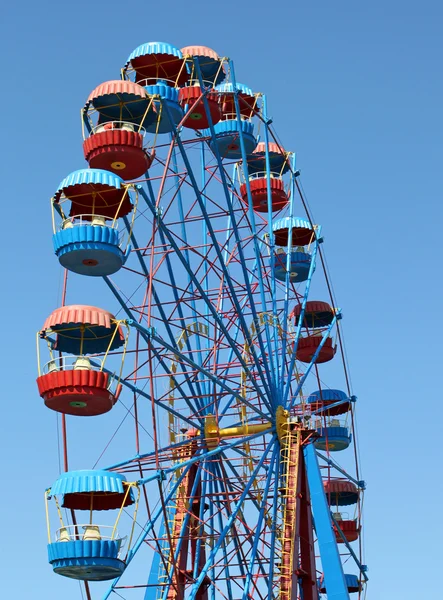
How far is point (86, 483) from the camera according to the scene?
27.5 m

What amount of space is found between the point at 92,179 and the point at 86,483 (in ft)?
23.3

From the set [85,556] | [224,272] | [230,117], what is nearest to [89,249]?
[224,272]

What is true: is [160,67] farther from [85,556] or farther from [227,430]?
[85,556]

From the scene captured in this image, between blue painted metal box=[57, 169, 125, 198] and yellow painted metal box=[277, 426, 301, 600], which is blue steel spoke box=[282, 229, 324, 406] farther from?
blue painted metal box=[57, 169, 125, 198]

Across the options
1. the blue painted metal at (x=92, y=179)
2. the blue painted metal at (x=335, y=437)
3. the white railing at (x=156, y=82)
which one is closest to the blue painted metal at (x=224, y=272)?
the blue painted metal at (x=92, y=179)

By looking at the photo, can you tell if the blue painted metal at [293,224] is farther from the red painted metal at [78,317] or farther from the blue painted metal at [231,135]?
the red painted metal at [78,317]

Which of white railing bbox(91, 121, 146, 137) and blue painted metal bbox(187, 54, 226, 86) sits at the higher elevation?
blue painted metal bbox(187, 54, 226, 86)

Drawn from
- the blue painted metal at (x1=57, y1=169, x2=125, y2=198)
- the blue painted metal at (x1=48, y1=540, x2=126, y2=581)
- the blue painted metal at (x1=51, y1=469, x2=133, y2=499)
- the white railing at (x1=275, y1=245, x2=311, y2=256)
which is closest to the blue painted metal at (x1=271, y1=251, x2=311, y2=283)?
the white railing at (x1=275, y1=245, x2=311, y2=256)

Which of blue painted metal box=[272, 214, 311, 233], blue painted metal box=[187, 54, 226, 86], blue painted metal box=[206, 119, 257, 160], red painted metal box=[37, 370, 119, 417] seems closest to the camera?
red painted metal box=[37, 370, 119, 417]

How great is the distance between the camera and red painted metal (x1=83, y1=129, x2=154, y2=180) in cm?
2998

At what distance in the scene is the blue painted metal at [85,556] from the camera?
88.8 ft

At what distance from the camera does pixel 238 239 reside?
3206 centimetres

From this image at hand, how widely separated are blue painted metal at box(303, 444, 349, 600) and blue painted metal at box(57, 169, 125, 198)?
1010cm

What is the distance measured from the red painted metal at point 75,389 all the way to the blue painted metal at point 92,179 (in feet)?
14.7
